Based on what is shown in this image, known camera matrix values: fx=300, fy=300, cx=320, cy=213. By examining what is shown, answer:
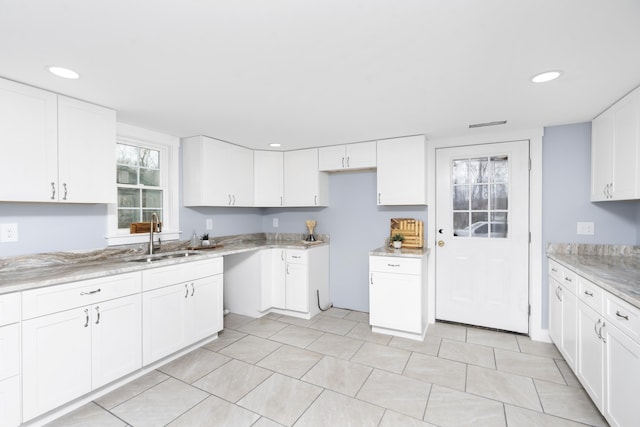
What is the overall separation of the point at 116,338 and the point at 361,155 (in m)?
2.88

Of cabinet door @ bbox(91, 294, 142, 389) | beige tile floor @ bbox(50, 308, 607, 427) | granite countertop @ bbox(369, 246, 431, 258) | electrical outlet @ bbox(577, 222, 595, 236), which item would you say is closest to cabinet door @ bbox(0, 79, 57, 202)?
cabinet door @ bbox(91, 294, 142, 389)

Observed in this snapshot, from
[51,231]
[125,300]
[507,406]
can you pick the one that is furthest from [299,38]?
[507,406]

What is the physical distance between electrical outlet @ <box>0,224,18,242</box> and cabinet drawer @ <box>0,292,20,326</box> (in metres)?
0.71

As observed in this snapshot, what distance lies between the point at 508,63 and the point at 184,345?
3.20 meters

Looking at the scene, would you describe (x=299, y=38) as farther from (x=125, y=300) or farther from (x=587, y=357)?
(x=587, y=357)

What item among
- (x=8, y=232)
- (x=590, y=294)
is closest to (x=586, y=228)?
(x=590, y=294)

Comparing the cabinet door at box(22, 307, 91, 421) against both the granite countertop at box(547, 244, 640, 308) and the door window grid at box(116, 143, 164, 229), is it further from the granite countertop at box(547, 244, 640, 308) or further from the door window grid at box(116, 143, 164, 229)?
the granite countertop at box(547, 244, 640, 308)

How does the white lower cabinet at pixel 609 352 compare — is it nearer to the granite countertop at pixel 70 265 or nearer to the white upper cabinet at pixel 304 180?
the white upper cabinet at pixel 304 180

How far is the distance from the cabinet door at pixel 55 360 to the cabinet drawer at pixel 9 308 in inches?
3.0

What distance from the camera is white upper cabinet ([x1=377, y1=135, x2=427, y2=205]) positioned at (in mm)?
3234

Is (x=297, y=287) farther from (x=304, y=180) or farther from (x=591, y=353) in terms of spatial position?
(x=591, y=353)

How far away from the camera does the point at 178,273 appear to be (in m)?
2.62

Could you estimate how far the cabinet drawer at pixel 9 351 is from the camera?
1648 millimetres

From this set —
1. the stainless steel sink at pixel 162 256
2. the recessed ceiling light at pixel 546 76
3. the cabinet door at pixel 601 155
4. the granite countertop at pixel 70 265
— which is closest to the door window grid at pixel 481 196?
the cabinet door at pixel 601 155
